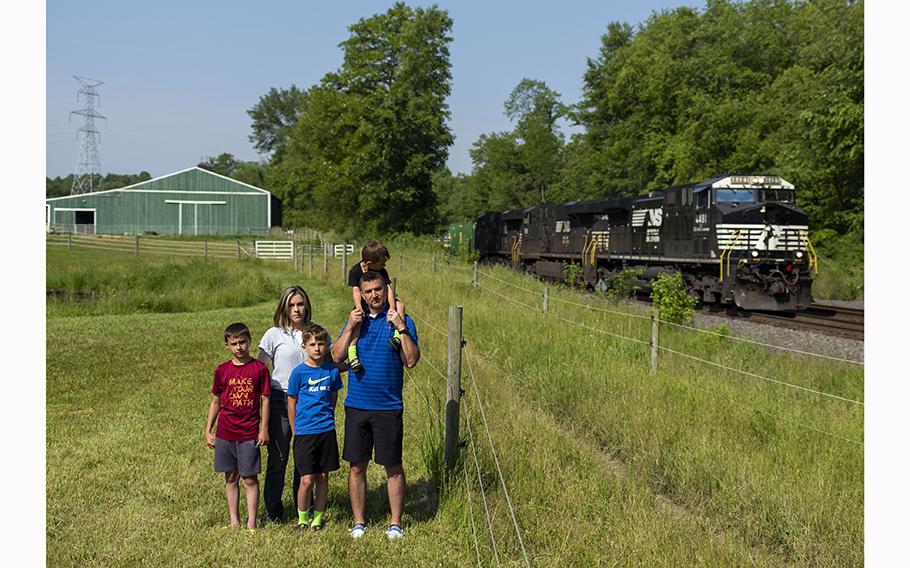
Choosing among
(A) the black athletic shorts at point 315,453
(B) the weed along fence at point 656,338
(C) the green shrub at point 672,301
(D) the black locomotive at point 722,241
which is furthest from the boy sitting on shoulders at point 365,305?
(D) the black locomotive at point 722,241

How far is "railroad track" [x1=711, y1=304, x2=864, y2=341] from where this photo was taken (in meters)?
16.5

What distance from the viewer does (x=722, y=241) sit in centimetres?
1995

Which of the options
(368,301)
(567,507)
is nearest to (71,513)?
(368,301)

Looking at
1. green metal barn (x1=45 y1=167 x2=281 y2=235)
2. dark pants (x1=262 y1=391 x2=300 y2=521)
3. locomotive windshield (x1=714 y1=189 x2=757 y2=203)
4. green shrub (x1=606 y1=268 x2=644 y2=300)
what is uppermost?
green metal barn (x1=45 y1=167 x2=281 y2=235)

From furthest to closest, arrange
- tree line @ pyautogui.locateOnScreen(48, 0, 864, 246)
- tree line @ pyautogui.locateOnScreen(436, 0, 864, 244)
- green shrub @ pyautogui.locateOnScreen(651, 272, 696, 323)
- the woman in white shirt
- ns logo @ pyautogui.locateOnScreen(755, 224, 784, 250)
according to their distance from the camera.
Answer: tree line @ pyautogui.locateOnScreen(48, 0, 864, 246) < tree line @ pyautogui.locateOnScreen(436, 0, 864, 244) < ns logo @ pyautogui.locateOnScreen(755, 224, 784, 250) < green shrub @ pyautogui.locateOnScreen(651, 272, 696, 323) < the woman in white shirt

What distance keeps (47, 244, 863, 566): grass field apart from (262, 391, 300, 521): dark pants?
39cm

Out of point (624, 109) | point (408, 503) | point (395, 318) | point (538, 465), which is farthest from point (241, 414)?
point (624, 109)

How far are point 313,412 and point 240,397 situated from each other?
0.51m

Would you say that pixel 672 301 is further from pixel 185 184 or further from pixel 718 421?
pixel 185 184

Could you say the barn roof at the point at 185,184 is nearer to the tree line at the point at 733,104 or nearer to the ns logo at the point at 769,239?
the tree line at the point at 733,104

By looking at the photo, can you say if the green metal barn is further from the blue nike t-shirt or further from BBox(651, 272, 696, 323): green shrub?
the blue nike t-shirt

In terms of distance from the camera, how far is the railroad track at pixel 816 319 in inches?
649

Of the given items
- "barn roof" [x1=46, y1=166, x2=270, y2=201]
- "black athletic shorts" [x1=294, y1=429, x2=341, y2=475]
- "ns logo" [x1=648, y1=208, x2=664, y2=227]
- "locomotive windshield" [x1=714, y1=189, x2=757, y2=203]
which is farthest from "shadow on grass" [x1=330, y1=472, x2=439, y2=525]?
"barn roof" [x1=46, y1=166, x2=270, y2=201]
